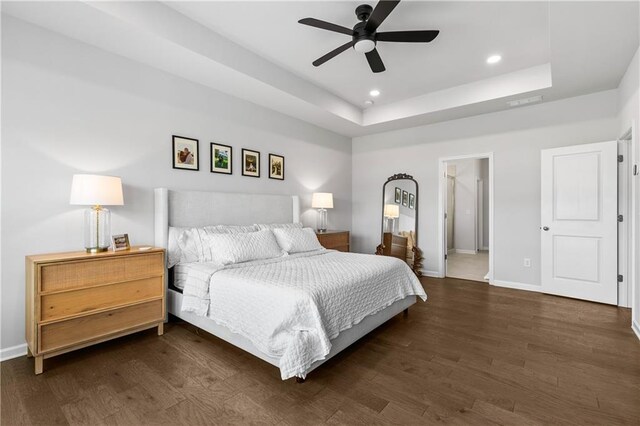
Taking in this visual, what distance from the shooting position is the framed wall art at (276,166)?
4.41 m

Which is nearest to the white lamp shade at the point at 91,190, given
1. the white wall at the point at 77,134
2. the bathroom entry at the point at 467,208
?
the white wall at the point at 77,134

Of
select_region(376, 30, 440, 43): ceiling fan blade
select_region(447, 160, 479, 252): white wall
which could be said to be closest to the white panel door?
select_region(376, 30, 440, 43): ceiling fan blade

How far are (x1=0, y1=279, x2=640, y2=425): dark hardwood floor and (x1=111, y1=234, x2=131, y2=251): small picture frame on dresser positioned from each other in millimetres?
816

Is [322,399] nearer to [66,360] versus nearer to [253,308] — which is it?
[253,308]

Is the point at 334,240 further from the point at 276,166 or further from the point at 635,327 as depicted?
the point at 635,327

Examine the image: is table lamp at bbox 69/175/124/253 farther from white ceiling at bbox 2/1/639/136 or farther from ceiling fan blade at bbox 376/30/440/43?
ceiling fan blade at bbox 376/30/440/43

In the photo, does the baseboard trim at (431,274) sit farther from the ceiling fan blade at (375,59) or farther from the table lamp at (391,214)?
the ceiling fan blade at (375,59)

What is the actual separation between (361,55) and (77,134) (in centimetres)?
290

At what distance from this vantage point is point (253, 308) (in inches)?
83.6

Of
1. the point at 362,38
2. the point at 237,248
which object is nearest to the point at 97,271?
the point at 237,248

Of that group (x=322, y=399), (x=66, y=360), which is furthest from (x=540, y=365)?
(x=66, y=360)

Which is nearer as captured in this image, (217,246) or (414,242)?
(217,246)

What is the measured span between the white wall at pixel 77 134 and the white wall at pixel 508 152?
3.00m

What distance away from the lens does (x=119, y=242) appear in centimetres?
265
